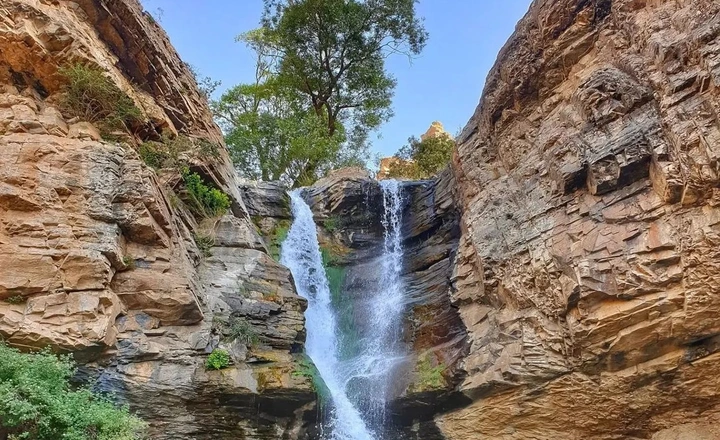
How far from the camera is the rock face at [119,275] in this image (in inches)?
331

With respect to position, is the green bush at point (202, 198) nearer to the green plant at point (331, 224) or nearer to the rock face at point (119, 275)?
the rock face at point (119, 275)

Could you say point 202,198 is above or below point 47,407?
above

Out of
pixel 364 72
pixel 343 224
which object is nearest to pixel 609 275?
pixel 343 224

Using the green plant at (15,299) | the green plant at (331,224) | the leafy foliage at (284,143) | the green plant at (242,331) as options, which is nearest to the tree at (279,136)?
the leafy foliage at (284,143)

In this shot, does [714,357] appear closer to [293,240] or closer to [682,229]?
[682,229]

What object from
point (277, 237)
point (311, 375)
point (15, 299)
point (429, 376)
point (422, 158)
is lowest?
point (429, 376)

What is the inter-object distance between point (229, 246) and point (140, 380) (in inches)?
184

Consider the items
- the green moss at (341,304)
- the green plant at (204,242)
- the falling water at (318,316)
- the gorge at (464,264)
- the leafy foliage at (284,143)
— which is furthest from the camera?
the leafy foliage at (284,143)

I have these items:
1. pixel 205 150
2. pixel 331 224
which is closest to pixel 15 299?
pixel 205 150

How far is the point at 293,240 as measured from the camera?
17188 mm

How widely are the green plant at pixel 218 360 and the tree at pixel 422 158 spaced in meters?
17.8

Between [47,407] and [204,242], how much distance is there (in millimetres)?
6041

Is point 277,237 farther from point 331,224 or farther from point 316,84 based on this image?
point 316,84

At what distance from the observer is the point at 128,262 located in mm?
9500
